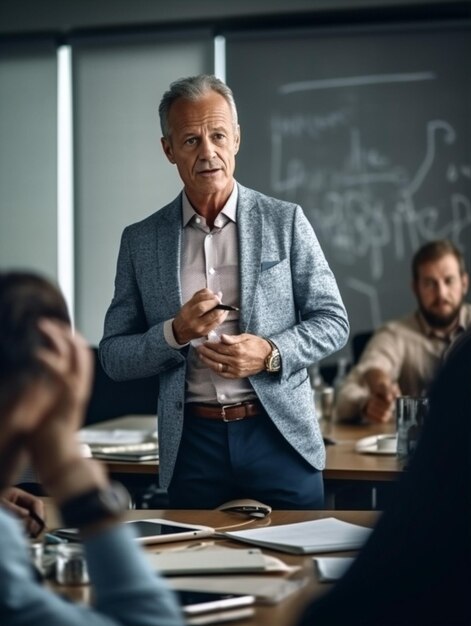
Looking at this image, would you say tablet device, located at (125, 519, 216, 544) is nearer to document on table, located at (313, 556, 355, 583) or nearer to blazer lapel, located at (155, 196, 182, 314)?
document on table, located at (313, 556, 355, 583)

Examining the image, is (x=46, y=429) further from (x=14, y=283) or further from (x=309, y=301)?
(x=309, y=301)

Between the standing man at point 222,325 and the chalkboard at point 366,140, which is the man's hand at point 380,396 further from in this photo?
the chalkboard at point 366,140

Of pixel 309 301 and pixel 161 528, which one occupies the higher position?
pixel 309 301

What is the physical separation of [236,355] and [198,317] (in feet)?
0.39

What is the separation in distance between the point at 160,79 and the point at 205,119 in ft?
11.4

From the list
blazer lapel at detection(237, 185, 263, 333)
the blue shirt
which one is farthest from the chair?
the blue shirt

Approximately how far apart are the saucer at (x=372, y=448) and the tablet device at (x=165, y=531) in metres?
1.20

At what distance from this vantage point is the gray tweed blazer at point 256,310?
2365mm

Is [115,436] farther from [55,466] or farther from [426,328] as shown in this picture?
[55,466]

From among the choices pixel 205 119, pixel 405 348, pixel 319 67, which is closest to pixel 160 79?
pixel 319 67

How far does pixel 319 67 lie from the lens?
554 cm

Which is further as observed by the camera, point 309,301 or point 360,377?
point 360,377

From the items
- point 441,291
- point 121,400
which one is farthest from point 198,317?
point 441,291

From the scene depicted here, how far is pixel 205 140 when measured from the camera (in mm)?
2412
